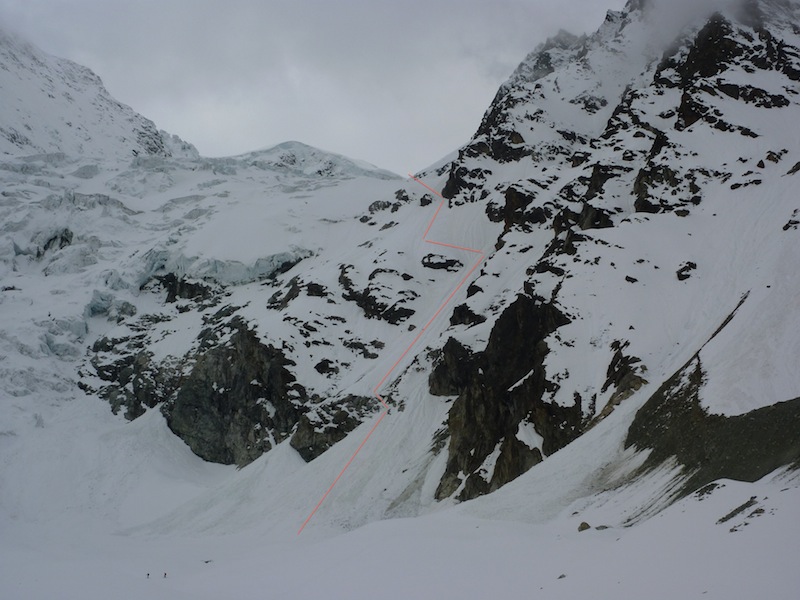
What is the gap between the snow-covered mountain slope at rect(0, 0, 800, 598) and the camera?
21594 millimetres

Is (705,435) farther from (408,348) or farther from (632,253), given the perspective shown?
(408,348)

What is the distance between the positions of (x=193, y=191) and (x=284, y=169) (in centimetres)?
3294

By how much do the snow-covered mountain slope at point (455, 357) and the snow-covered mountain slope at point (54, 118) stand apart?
27808 mm

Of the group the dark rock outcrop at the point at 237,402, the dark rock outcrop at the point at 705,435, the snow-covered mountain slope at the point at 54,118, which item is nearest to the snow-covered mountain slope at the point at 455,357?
the dark rock outcrop at the point at 705,435

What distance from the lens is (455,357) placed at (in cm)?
5881

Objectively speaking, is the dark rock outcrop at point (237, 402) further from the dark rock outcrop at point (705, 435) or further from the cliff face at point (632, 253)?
the dark rock outcrop at point (705, 435)

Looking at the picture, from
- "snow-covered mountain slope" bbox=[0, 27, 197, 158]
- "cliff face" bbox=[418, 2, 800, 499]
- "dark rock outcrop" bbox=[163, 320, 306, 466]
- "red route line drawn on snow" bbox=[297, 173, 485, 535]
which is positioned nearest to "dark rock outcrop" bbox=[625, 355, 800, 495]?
"cliff face" bbox=[418, 2, 800, 499]

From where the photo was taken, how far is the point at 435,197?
371 ft

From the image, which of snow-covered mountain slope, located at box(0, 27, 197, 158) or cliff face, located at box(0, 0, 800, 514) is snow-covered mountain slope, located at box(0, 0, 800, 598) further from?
snow-covered mountain slope, located at box(0, 27, 197, 158)

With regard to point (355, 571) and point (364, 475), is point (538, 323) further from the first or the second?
point (355, 571)

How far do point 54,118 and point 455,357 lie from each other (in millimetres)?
157913

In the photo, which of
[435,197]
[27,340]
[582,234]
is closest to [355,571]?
[582,234]

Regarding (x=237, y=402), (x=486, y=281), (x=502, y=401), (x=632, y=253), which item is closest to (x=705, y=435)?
(x=502, y=401)

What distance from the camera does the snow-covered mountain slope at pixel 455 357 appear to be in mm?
21594
